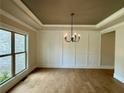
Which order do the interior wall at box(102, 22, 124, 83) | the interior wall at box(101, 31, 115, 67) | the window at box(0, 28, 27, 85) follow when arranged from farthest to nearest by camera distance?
the interior wall at box(101, 31, 115, 67) → the interior wall at box(102, 22, 124, 83) → the window at box(0, 28, 27, 85)

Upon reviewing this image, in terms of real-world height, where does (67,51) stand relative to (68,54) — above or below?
above

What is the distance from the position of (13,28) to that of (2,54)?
982 millimetres

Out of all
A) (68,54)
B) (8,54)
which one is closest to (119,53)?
(68,54)

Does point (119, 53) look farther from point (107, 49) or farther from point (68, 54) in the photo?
point (68, 54)

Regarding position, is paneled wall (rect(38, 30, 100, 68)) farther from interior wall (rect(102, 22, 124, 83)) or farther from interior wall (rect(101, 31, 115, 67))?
interior wall (rect(102, 22, 124, 83))

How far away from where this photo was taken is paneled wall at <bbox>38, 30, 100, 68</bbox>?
8711 mm

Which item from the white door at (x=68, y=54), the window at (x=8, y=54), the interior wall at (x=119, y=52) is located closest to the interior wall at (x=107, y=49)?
the white door at (x=68, y=54)

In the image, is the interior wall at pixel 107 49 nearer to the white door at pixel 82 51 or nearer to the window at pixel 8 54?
the white door at pixel 82 51

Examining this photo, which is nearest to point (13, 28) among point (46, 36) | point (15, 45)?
point (15, 45)

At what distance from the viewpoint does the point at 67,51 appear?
28.7 ft

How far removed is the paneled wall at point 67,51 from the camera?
8711 millimetres

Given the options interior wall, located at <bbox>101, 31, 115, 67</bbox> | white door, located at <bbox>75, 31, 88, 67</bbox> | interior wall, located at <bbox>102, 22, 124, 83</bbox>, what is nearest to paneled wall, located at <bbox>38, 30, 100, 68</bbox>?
white door, located at <bbox>75, 31, 88, 67</bbox>

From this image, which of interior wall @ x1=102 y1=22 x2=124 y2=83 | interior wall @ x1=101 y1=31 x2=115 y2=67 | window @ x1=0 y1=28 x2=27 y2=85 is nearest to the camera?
window @ x1=0 y1=28 x2=27 y2=85

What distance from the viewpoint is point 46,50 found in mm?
8758
